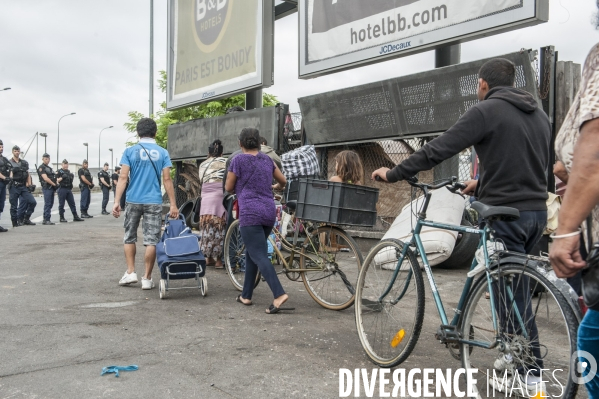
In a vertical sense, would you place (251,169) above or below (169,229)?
above

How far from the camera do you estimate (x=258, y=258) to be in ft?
18.6

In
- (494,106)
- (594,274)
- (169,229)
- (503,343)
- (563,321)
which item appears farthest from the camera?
(169,229)

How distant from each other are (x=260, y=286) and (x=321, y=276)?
4.77 ft

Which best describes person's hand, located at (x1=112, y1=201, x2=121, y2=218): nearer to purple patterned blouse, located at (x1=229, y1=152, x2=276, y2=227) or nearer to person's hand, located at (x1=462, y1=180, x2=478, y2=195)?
purple patterned blouse, located at (x1=229, y1=152, x2=276, y2=227)

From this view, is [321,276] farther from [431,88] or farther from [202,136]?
[202,136]

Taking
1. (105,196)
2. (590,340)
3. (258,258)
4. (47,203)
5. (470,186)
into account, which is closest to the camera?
(590,340)

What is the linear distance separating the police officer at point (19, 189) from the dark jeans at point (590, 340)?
1550 cm

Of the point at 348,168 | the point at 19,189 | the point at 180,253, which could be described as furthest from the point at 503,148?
the point at 19,189

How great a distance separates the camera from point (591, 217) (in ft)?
7.25

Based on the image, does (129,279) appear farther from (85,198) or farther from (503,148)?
(85,198)

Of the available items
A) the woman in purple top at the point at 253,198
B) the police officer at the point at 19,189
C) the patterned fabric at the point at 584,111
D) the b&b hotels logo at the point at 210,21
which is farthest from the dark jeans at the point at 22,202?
the patterned fabric at the point at 584,111

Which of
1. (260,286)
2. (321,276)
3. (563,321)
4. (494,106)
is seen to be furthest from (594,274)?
(260,286)

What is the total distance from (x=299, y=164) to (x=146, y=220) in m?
2.44

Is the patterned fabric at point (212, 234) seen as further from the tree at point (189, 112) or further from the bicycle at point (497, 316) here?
the tree at point (189, 112)
